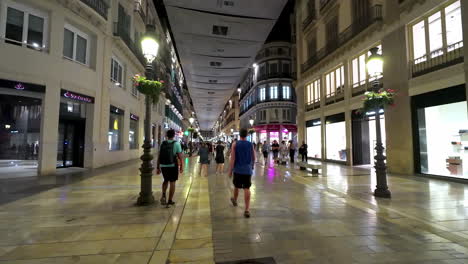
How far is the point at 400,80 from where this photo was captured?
38.3 ft

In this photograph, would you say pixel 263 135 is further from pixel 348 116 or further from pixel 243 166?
pixel 243 166

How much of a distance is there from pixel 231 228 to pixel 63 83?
11264 millimetres

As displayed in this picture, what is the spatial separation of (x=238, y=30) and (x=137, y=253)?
65.1 ft

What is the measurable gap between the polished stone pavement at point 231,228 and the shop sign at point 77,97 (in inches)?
219

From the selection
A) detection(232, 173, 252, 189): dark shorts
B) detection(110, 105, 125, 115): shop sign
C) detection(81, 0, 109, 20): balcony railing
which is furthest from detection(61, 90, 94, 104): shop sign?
detection(232, 173, 252, 189): dark shorts

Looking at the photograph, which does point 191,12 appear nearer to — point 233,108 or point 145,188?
point 145,188

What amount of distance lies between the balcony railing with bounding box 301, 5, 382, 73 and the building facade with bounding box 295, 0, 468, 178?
50 millimetres

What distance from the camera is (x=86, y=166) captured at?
42.6 feet

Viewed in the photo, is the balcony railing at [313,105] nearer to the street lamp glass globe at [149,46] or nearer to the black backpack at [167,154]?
the street lamp glass globe at [149,46]

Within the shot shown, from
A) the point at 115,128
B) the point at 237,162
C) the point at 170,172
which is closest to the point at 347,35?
the point at 237,162

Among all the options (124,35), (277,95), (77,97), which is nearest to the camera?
(77,97)

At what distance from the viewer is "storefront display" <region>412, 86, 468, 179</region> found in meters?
9.27

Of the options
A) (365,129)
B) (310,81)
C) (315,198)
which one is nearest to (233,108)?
(310,81)

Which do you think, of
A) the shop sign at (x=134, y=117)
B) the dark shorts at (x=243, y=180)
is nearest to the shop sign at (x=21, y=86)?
the shop sign at (x=134, y=117)
